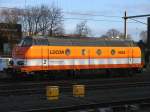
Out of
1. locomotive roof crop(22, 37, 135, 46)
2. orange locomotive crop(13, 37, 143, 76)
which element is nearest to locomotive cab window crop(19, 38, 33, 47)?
orange locomotive crop(13, 37, 143, 76)

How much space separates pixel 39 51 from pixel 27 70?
1719mm

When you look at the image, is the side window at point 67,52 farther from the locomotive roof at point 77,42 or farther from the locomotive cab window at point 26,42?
the locomotive cab window at point 26,42

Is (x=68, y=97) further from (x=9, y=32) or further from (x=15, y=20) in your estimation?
(x=15, y=20)

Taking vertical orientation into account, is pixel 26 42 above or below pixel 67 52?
above

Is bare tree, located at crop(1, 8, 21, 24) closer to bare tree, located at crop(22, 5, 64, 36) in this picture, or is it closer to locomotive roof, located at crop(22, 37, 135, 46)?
bare tree, located at crop(22, 5, 64, 36)

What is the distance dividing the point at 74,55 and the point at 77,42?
1189 millimetres

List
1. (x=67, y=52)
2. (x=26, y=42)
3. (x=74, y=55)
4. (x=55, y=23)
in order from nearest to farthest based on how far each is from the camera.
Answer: (x=26, y=42), (x=67, y=52), (x=74, y=55), (x=55, y=23)

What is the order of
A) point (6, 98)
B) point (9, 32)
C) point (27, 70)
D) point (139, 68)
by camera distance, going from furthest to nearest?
point (9, 32), point (139, 68), point (27, 70), point (6, 98)

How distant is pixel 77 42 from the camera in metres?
38.7

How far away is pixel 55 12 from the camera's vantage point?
328 feet

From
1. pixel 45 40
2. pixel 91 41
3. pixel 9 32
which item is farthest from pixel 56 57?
pixel 9 32

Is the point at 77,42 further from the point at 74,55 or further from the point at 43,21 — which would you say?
the point at 43,21

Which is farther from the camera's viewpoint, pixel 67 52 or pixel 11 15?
pixel 11 15

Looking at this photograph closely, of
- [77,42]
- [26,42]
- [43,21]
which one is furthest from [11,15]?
[26,42]
